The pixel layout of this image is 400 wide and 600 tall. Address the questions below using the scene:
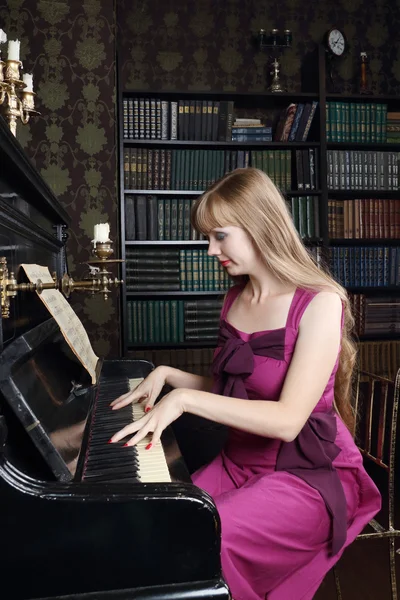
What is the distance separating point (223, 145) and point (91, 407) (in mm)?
2773

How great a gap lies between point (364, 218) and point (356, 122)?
642 millimetres

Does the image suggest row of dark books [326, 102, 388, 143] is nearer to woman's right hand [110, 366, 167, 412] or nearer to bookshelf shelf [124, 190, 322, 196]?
bookshelf shelf [124, 190, 322, 196]

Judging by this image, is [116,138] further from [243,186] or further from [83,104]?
[243,186]

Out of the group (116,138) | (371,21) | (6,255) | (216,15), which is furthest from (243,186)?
(371,21)

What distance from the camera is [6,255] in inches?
47.4

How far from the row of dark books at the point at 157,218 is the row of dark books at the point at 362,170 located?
3.26 ft

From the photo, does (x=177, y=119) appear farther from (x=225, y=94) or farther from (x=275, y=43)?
(x=275, y=43)

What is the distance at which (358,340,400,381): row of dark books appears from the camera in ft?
13.5

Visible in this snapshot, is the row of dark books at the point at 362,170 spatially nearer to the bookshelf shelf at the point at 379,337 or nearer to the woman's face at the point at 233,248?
the bookshelf shelf at the point at 379,337

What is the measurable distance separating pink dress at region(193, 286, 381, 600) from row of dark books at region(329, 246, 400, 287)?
2.65 m

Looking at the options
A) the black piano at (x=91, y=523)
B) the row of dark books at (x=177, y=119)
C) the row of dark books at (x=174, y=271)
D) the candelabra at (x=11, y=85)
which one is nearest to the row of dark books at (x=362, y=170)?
the row of dark books at (x=177, y=119)

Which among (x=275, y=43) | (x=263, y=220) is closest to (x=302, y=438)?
(x=263, y=220)

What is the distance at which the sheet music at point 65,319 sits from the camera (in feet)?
4.60

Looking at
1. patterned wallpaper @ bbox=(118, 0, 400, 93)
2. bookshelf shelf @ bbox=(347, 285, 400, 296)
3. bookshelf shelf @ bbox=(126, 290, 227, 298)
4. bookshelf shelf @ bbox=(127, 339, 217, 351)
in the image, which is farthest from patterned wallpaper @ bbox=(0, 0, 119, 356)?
bookshelf shelf @ bbox=(347, 285, 400, 296)
